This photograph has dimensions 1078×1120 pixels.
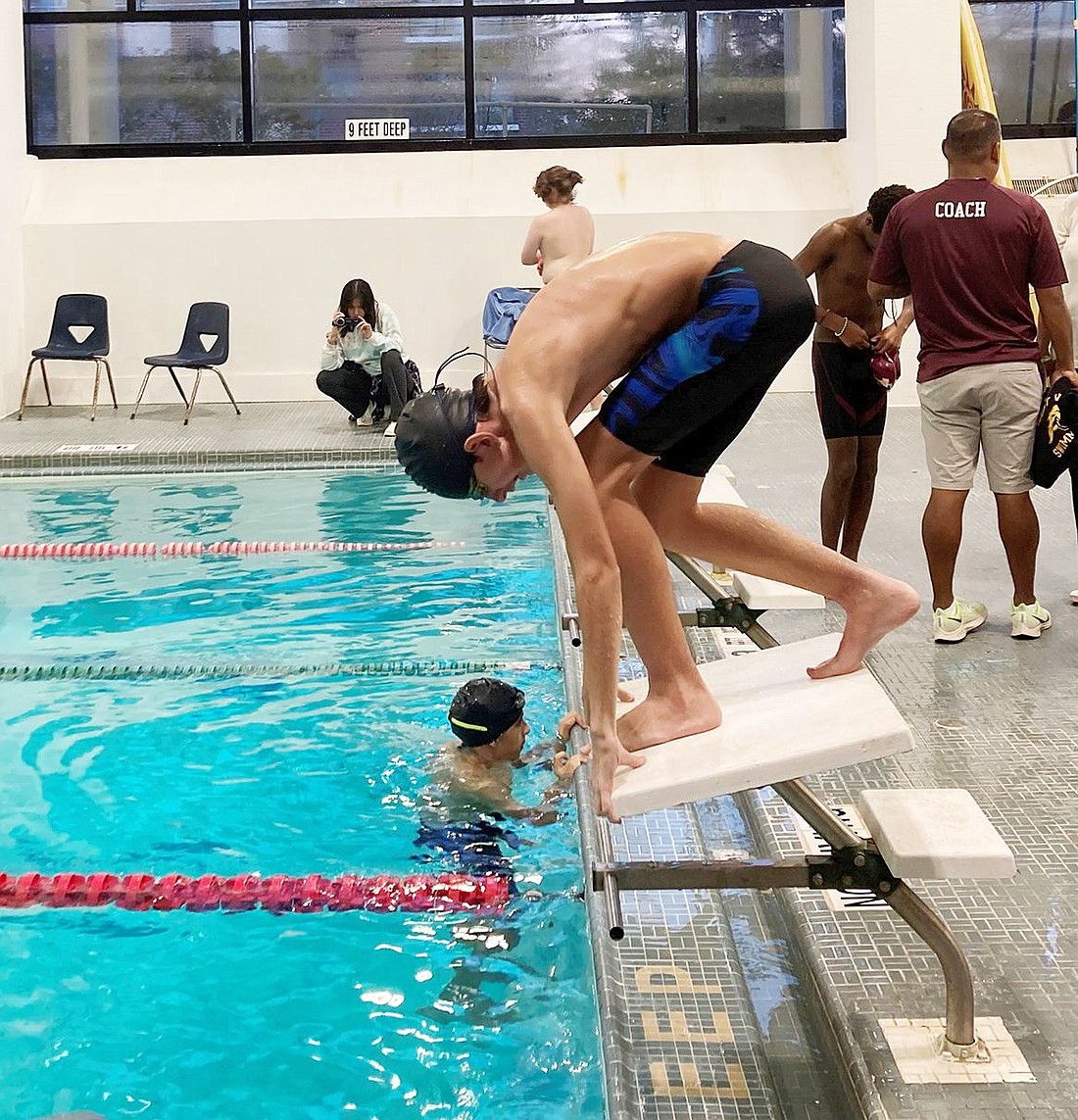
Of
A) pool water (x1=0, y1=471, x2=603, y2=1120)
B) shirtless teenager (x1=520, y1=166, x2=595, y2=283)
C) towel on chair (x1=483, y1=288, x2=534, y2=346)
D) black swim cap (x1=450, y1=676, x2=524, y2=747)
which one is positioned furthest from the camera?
towel on chair (x1=483, y1=288, x2=534, y2=346)

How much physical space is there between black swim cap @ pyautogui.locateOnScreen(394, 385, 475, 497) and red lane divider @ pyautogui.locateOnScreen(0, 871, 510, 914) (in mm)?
1181

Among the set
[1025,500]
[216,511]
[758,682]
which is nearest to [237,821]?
[758,682]

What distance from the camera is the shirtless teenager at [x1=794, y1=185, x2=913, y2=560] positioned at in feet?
16.3

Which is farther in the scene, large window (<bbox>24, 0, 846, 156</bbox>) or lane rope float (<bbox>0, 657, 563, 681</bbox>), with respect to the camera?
large window (<bbox>24, 0, 846, 156</bbox>)

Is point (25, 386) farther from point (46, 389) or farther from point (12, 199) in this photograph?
point (12, 199)

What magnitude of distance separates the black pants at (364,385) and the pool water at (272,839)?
336cm

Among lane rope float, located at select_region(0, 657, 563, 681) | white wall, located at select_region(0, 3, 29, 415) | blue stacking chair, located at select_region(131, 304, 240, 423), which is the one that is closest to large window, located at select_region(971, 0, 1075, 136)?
blue stacking chair, located at select_region(131, 304, 240, 423)

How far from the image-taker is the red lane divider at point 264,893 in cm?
338

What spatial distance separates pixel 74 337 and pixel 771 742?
10440mm

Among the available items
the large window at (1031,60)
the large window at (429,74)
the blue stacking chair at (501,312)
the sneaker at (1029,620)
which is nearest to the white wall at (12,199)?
the large window at (429,74)

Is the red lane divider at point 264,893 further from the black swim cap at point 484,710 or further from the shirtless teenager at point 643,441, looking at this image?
the shirtless teenager at point 643,441

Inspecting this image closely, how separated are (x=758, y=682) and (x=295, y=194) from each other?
10.4 meters

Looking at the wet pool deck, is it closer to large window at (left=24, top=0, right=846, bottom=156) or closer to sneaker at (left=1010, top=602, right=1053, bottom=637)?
sneaker at (left=1010, top=602, right=1053, bottom=637)

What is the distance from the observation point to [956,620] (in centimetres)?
458
